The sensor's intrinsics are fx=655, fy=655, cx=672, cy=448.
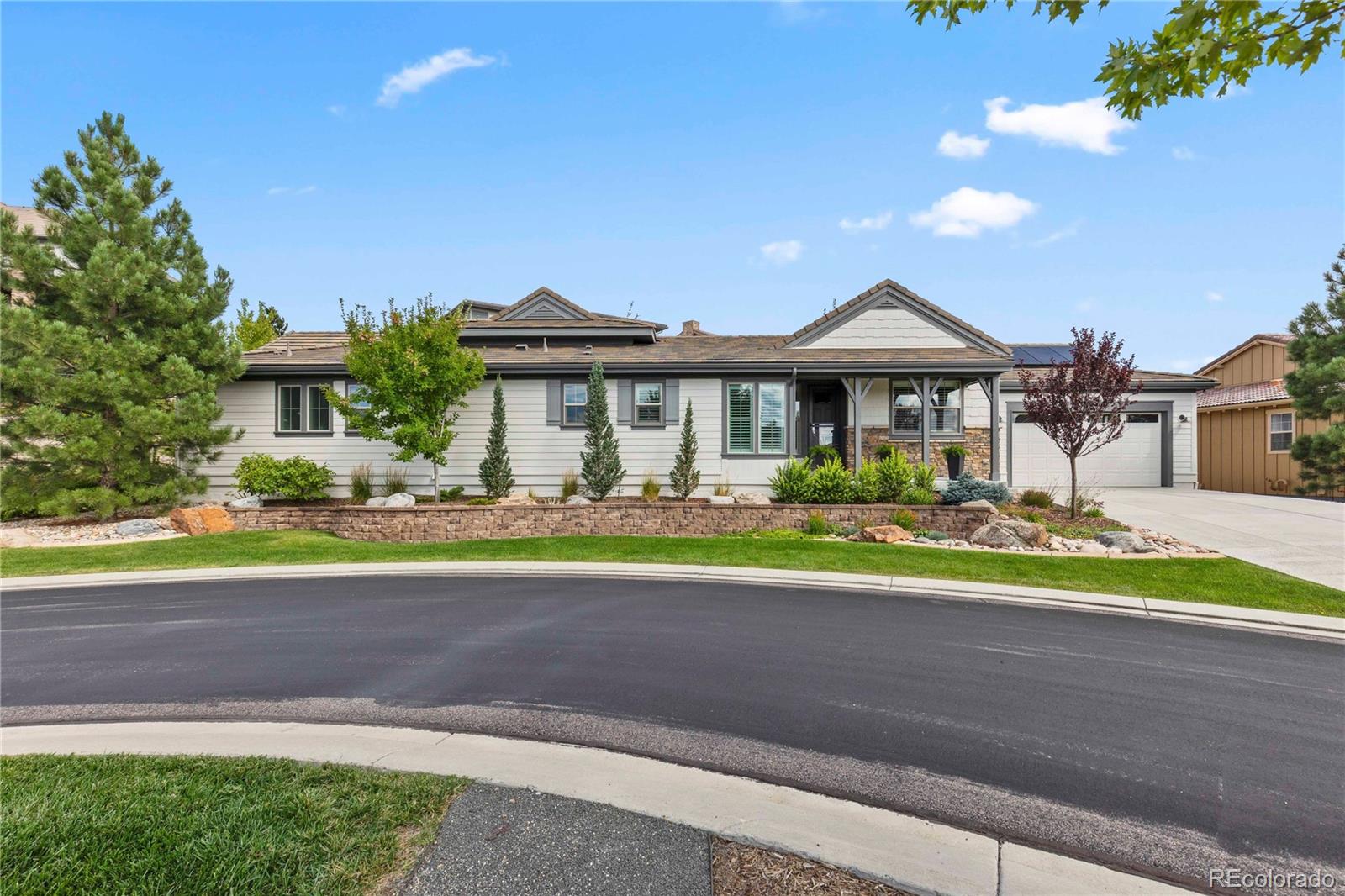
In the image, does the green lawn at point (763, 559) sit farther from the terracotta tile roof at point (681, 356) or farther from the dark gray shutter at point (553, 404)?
the terracotta tile roof at point (681, 356)

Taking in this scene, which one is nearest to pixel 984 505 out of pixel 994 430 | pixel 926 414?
pixel 926 414

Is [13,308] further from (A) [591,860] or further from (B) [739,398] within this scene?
(A) [591,860]

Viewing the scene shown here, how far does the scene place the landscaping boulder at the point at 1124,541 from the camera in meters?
12.2

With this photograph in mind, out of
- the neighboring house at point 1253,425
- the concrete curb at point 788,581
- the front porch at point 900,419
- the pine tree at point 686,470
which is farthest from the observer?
the neighboring house at point 1253,425

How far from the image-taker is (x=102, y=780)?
12.8ft

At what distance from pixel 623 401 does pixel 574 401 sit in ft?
4.48

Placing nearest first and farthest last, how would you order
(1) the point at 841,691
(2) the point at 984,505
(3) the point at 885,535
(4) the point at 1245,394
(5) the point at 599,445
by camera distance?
1. (1) the point at 841,691
2. (3) the point at 885,535
3. (2) the point at 984,505
4. (5) the point at 599,445
5. (4) the point at 1245,394

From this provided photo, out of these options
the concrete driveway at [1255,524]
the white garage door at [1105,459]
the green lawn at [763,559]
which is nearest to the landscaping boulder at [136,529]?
the green lawn at [763,559]

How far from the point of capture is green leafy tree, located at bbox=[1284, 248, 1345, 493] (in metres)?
19.0

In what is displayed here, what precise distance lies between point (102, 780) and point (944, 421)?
809 inches

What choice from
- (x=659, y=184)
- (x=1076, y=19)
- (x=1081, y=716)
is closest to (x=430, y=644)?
(x=1081, y=716)

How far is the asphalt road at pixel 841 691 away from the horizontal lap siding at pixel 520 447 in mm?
8779

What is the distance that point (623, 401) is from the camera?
18266mm

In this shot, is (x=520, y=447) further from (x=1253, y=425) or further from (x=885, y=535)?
(x=1253, y=425)
